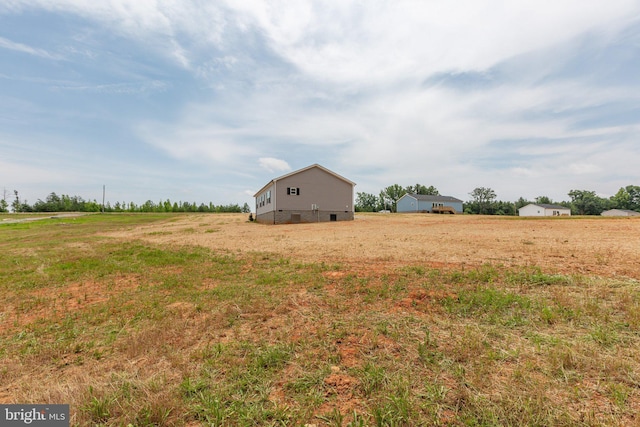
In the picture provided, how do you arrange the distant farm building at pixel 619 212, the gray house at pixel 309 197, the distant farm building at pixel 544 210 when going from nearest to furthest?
the gray house at pixel 309 197 < the distant farm building at pixel 544 210 < the distant farm building at pixel 619 212

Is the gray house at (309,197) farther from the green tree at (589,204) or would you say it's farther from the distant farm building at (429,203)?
the green tree at (589,204)

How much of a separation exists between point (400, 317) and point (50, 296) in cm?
745

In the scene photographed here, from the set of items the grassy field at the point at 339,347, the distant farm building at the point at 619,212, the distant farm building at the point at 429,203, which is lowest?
the grassy field at the point at 339,347

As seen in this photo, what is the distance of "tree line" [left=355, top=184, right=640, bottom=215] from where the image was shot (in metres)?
75.8

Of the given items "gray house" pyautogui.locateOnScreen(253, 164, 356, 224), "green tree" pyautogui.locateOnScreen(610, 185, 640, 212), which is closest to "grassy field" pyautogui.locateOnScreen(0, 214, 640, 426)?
"gray house" pyautogui.locateOnScreen(253, 164, 356, 224)

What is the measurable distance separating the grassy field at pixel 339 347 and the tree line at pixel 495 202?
68.5 metres

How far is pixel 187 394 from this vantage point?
2.78m

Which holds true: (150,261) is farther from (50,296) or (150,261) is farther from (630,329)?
(630,329)

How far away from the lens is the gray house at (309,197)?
31.4 m

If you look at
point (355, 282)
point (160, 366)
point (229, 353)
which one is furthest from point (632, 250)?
point (160, 366)

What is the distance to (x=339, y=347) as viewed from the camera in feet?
11.9

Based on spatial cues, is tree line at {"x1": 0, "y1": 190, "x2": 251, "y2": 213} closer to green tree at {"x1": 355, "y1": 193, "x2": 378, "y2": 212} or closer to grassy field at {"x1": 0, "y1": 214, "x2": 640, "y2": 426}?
green tree at {"x1": 355, "y1": 193, "x2": 378, "y2": 212}

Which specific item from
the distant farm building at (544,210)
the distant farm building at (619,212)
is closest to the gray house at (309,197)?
the distant farm building at (544,210)

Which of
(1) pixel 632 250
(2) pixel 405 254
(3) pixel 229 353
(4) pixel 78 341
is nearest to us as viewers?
(3) pixel 229 353
